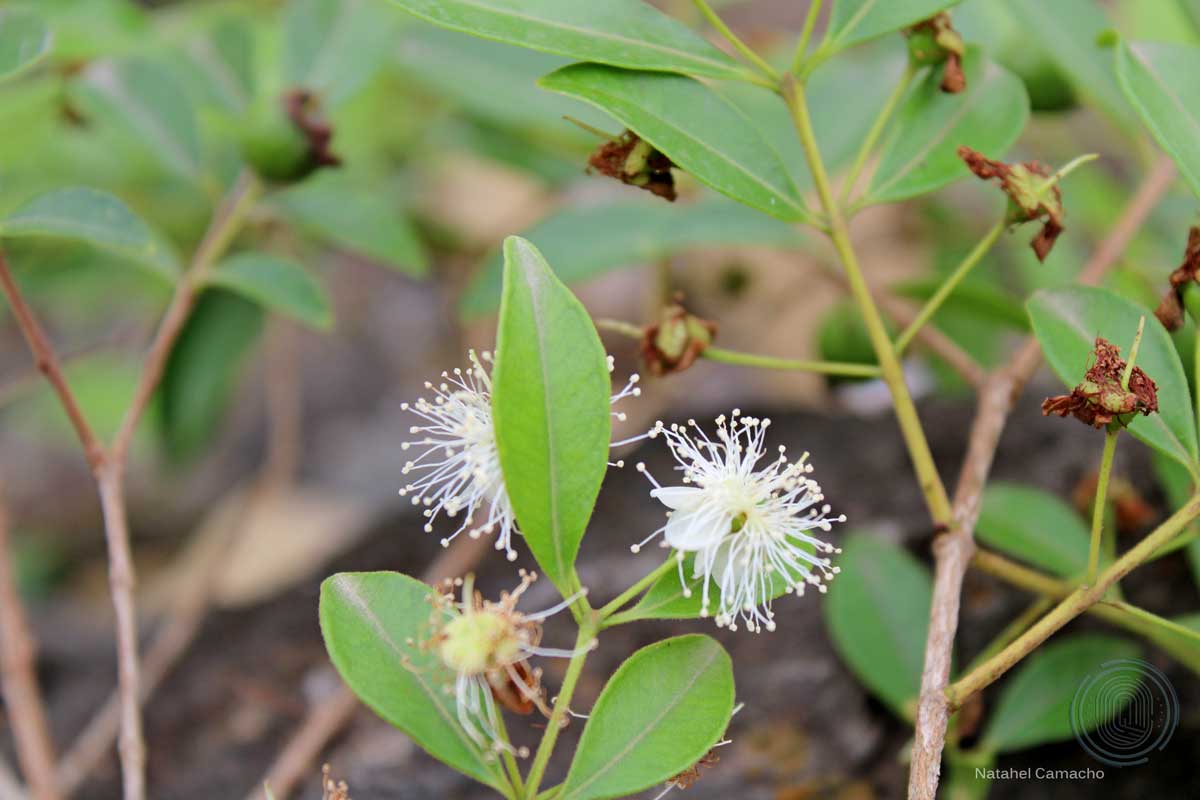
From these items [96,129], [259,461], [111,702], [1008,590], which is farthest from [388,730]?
[259,461]

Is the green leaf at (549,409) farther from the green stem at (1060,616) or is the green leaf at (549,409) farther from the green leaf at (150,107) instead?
the green leaf at (150,107)

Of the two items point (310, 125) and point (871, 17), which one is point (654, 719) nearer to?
point (871, 17)

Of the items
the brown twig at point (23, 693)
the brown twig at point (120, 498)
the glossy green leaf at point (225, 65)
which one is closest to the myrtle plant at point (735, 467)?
the brown twig at point (120, 498)

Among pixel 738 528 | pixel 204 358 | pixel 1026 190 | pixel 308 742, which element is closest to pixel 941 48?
pixel 1026 190

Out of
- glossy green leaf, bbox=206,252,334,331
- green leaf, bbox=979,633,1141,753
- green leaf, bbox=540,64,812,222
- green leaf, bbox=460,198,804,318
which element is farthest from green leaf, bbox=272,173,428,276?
green leaf, bbox=979,633,1141,753

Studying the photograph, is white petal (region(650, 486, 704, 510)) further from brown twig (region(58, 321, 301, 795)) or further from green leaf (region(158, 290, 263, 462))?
green leaf (region(158, 290, 263, 462))

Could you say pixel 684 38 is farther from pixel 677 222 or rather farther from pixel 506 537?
pixel 677 222

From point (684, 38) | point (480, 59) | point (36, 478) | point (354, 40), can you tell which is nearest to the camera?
point (684, 38)
